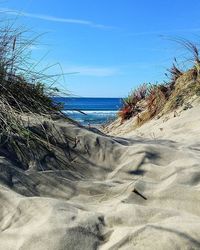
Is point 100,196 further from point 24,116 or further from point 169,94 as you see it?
point 169,94

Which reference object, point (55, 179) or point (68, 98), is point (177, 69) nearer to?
point (68, 98)

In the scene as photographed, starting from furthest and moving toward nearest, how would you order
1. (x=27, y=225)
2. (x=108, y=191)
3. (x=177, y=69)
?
(x=177, y=69) < (x=108, y=191) < (x=27, y=225)

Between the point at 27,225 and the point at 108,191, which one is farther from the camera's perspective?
the point at 108,191

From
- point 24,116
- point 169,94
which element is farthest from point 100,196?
point 169,94

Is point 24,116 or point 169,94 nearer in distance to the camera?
point 24,116

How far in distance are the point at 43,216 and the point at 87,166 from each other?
1.23m

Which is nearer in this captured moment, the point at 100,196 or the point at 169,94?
the point at 100,196

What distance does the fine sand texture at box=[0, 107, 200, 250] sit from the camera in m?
2.14

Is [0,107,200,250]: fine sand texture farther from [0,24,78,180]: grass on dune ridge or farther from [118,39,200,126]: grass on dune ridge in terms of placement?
[118,39,200,126]: grass on dune ridge

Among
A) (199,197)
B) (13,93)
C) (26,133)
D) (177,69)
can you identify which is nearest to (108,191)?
(199,197)

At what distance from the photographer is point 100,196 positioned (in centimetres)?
289

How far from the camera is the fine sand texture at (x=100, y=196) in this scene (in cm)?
214

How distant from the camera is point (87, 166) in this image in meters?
3.57

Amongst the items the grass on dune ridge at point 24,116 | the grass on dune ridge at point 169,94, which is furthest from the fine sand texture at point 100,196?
the grass on dune ridge at point 169,94
